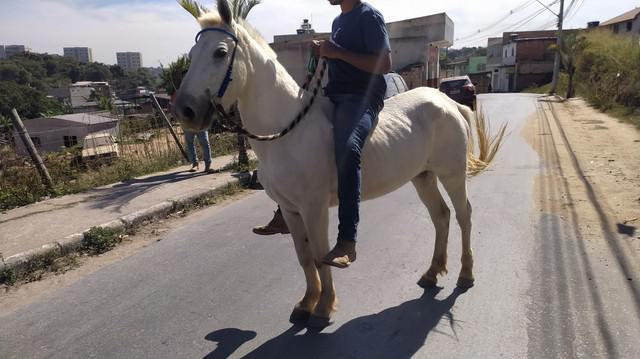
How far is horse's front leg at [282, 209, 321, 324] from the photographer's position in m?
2.90

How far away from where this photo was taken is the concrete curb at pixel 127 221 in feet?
13.2

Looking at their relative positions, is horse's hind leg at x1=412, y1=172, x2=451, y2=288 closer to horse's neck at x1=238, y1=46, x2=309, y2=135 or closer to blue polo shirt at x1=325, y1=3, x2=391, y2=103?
blue polo shirt at x1=325, y1=3, x2=391, y2=103

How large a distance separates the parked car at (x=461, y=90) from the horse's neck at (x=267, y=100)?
1740cm

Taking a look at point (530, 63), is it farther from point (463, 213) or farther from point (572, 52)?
point (463, 213)

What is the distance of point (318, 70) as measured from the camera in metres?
2.86

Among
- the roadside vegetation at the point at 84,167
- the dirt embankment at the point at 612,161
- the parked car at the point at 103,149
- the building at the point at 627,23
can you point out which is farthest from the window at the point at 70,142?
the building at the point at 627,23

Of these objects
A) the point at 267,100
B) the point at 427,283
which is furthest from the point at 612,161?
the point at 267,100

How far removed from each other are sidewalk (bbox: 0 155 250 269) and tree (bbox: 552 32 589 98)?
29.6m

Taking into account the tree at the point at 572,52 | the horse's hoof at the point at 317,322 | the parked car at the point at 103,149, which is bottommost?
the horse's hoof at the point at 317,322

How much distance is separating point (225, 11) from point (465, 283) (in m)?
2.68

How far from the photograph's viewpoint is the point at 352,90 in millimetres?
2807

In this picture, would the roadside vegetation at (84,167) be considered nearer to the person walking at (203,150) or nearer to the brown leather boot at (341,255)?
the person walking at (203,150)

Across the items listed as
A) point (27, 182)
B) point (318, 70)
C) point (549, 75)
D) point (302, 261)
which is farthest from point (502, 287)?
point (549, 75)

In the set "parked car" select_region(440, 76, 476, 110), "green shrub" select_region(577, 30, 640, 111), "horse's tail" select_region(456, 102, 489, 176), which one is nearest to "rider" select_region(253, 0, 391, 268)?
"horse's tail" select_region(456, 102, 489, 176)
